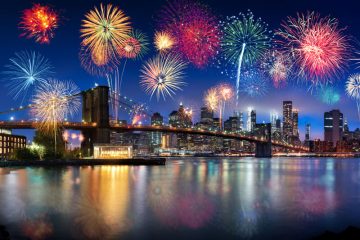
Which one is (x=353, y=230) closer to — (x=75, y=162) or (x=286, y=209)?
(x=286, y=209)

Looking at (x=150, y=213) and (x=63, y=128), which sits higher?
(x=63, y=128)

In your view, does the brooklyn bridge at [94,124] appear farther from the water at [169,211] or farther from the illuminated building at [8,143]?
the water at [169,211]

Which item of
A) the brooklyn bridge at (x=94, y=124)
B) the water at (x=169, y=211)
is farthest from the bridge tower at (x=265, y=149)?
the water at (x=169, y=211)

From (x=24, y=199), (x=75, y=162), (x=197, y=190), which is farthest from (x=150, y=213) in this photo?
(x=75, y=162)

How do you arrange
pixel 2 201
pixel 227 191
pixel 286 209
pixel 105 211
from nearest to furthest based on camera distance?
1. pixel 105 211
2. pixel 286 209
3. pixel 2 201
4. pixel 227 191

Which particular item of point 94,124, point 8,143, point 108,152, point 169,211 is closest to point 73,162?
point 108,152

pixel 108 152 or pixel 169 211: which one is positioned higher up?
pixel 108 152

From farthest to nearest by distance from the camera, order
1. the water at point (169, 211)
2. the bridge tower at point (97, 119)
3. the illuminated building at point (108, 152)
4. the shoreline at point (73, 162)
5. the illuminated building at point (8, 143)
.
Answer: the illuminated building at point (8, 143), the bridge tower at point (97, 119), the illuminated building at point (108, 152), the shoreline at point (73, 162), the water at point (169, 211)

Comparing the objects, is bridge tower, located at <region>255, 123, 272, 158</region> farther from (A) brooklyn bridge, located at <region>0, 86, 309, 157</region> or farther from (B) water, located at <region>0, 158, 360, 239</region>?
(B) water, located at <region>0, 158, 360, 239</region>

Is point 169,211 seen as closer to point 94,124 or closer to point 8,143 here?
point 94,124
